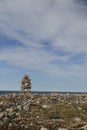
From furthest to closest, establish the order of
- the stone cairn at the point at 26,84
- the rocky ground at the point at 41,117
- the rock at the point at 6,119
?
the stone cairn at the point at 26,84
the rock at the point at 6,119
the rocky ground at the point at 41,117

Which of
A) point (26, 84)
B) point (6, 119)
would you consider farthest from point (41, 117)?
point (26, 84)

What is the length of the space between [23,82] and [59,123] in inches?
1057

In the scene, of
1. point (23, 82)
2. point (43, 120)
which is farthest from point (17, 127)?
point (23, 82)

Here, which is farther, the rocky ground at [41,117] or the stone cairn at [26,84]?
the stone cairn at [26,84]

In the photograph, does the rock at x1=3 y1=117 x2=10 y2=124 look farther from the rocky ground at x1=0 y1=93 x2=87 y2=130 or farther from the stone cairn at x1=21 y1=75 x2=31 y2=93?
the stone cairn at x1=21 y1=75 x2=31 y2=93

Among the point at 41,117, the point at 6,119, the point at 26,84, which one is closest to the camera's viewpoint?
the point at 6,119

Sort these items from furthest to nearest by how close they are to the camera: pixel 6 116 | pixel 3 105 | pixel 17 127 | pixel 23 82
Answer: pixel 23 82 → pixel 3 105 → pixel 6 116 → pixel 17 127

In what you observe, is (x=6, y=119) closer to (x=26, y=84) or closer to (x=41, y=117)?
(x=41, y=117)

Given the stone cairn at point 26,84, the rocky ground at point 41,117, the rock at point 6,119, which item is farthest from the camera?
the stone cairn at point 26,84

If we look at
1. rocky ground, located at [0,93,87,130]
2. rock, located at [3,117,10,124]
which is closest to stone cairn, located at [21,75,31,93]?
rocky ground, located at [0,93,87,130]

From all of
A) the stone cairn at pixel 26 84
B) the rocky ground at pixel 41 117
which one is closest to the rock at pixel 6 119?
the rocky ground at pixel 41 117

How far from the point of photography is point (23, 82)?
57.9 meters

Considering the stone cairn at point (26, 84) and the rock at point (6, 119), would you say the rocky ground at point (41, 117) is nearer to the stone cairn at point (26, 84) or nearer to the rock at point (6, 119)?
the rock at point (6, 119)

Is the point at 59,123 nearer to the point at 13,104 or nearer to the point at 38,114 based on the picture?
the point at 38,114
